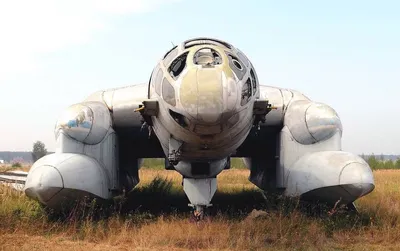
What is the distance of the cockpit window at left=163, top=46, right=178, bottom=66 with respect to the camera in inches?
279

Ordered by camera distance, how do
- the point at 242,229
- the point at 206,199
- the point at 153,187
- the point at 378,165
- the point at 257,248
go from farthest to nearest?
the point at 378,165, the point at 153,187, the point at 206,199, the point at 242,229, the point at 257,248

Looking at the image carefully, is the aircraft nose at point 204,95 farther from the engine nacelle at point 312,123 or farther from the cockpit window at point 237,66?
the engine nacelle at point 312,123

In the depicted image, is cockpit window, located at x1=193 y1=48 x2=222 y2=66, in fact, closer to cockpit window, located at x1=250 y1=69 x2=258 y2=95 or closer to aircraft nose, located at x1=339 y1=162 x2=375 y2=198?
cockpit window, located at x1=250 y1=69 x2=258 y2=95

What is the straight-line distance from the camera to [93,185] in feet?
29.4

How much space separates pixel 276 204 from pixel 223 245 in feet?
9.70

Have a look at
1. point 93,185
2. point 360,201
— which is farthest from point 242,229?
point 360,201

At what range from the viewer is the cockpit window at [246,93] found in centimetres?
650

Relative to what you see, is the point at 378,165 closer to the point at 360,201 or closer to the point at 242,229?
the point at 360,201

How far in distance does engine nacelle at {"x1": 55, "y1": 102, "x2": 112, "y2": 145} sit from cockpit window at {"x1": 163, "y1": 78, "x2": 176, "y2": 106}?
340 centimetres

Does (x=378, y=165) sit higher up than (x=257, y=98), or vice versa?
(x=257, y=98)

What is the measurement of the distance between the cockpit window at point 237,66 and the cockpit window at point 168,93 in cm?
88

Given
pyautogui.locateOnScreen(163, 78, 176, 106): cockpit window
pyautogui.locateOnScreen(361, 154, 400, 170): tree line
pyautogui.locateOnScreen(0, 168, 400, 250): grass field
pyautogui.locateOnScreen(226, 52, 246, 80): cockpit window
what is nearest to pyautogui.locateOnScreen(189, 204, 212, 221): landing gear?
pyautogui.locateOnScreen(0, 168, 400, 250): grass field

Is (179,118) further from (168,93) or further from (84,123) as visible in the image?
(84,123)

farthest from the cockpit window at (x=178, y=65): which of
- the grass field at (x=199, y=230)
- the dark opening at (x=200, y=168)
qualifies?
the grass field at (x=199, y=230)
